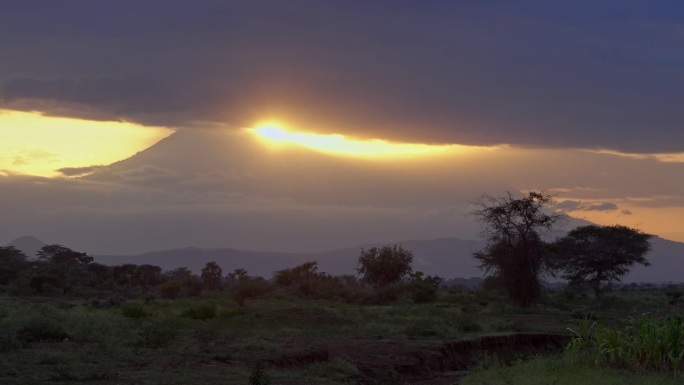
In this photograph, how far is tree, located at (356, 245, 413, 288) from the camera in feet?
272

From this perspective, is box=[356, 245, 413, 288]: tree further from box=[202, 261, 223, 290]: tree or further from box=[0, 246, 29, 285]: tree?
box=[0, 246, 29, 285]: tree

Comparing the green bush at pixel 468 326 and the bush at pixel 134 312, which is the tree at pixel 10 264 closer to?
the bush at pixel 134 312

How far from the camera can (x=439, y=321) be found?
38.3 meters

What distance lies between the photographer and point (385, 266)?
272 ft

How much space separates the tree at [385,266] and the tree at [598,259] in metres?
18.5

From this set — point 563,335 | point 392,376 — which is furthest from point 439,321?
point 392,376

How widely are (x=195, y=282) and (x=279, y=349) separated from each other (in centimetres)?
4773

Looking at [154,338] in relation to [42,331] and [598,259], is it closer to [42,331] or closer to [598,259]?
[42,331]

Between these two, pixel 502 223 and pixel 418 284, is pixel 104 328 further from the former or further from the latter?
pixel 418 284

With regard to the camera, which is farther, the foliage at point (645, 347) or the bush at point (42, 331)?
the bush at point (42, 331)

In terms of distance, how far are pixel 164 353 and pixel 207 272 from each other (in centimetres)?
6175

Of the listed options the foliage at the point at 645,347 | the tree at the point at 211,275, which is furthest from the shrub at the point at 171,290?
the foliage at the point at 645,347

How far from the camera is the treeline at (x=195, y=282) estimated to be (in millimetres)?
60375

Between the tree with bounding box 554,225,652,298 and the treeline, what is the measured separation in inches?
402
